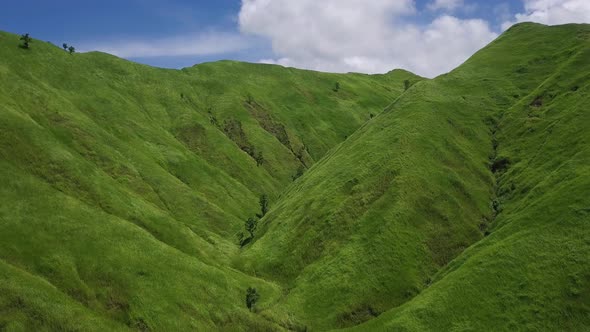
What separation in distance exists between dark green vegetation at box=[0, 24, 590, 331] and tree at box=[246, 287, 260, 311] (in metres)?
1.43

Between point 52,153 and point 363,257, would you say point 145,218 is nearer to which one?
point 52,153

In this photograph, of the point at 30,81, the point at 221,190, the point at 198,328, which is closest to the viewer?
the point at 198,328

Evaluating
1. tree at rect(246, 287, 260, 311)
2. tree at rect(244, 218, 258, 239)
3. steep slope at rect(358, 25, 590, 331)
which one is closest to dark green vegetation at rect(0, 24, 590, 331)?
steep slope at rect(358, 25, 590, 331)

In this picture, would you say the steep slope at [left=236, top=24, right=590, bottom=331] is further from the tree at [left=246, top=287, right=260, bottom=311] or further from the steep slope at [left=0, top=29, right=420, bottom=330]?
the steep slope at [left=0, top=29, right=420, bottom=330]

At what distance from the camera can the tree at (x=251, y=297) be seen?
95125 millimetres

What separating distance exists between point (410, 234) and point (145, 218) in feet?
208

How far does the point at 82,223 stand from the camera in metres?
92.6

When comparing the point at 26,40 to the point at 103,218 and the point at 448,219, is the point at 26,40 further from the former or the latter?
the point at 448,219

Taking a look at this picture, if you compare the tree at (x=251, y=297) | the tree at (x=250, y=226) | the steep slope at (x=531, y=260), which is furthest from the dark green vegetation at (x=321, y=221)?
the tree at (x=250, y=226)

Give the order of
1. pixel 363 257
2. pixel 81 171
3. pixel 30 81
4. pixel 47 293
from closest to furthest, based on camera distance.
Answer: pixel 47 293 < pixel 363 257 < pixel 81 171 < pixel 30 81

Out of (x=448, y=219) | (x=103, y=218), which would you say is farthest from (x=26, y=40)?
(x=448, y=219)

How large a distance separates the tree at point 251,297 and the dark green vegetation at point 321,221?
143cm

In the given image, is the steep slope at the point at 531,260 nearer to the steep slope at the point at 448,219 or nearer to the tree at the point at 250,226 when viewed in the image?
the steep slope at the point at 448,219

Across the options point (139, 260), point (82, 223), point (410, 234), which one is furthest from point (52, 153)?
point (410, 234)
